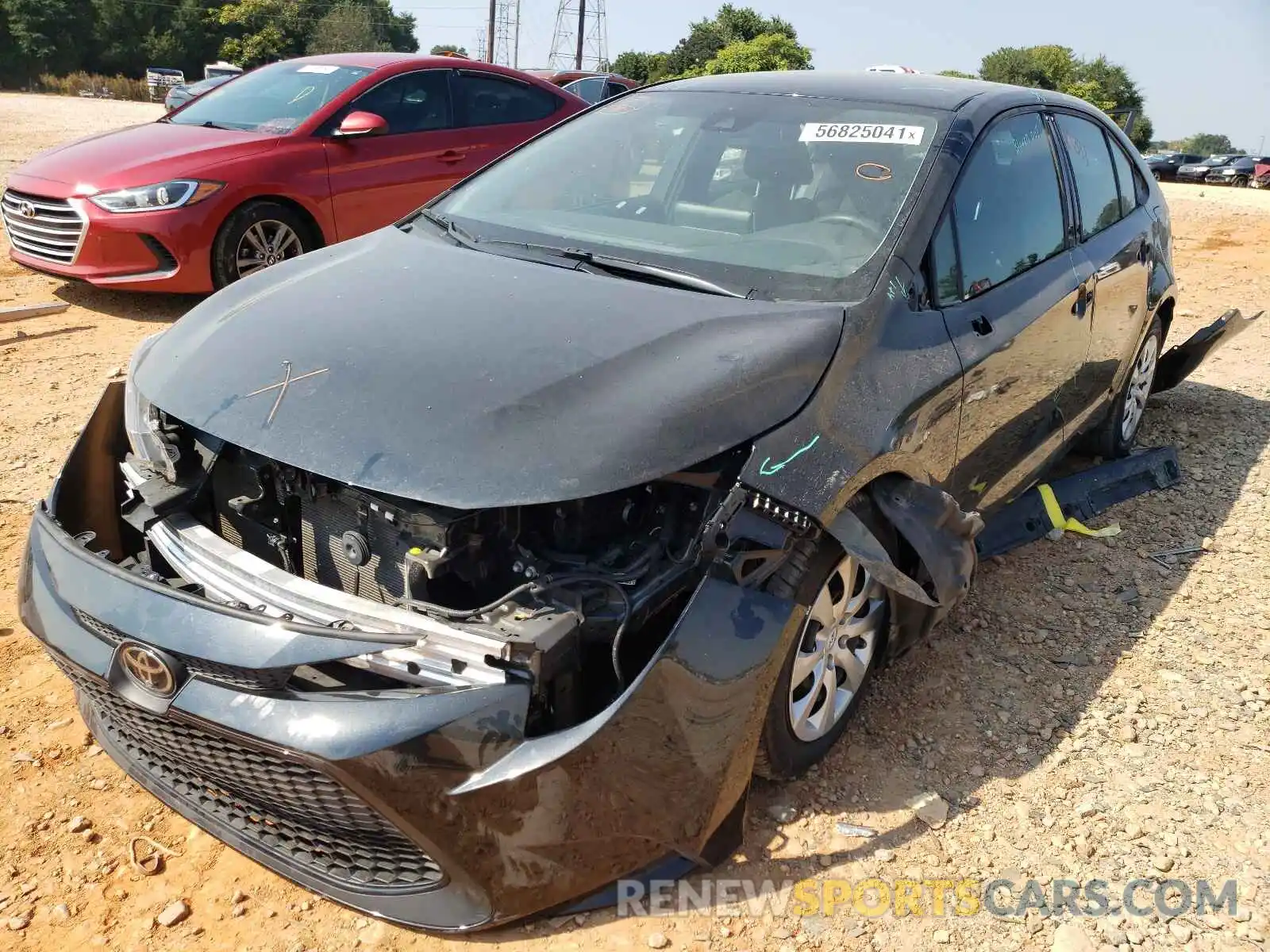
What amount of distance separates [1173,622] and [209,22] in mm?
66422

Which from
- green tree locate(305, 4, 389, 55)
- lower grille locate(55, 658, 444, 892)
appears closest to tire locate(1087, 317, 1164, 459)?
lower grille locate(55, 658, 444, 892)

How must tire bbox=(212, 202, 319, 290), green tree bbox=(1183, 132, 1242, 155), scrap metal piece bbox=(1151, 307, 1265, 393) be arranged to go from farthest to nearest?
green tree bbox=(1183, 132, 1242, 155), tire bbox=(212, 202, 319, 290), scrap metal piece bbox=(1151, 307, 1265, 393)

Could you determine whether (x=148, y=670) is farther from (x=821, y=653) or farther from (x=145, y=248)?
(x=145, y=248)

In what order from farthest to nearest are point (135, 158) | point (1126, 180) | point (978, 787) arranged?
point (135, 158) → point (1126, 180) → point (978, 787)

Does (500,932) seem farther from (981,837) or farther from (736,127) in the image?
(736,127)

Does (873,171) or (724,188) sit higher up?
(873,171)

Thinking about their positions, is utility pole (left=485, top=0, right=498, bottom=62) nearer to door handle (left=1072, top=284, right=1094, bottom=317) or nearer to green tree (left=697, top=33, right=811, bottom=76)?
green tree (left=697, top=33, right=811, bottom=76)

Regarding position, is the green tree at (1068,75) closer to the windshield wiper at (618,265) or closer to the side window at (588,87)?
the side window at (588,87)

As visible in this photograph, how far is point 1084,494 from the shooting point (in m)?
4.32

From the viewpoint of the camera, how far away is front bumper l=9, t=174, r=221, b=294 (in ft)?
19.6

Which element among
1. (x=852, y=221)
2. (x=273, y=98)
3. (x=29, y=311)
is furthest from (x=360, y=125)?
(x=852, y=221)

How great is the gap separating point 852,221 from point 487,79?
18.2 ft

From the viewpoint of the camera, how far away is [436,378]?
2.25 m

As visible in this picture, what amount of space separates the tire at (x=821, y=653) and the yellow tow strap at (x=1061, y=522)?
1.65 meters
